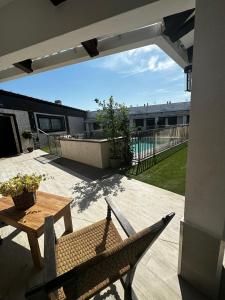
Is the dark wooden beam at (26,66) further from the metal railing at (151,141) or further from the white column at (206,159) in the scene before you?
the metal railing at (151,141)

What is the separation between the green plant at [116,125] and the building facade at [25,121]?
7.19 m

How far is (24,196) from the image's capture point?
189 cm

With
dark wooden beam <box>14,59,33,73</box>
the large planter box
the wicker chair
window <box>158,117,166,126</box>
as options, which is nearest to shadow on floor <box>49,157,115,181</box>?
the large planter box

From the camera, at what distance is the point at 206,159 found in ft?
3.72

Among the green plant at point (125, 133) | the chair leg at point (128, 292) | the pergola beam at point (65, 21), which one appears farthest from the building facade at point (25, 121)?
the chair leg at point (128, 292)

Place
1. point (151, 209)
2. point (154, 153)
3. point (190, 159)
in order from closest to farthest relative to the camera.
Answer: point (190, 159) → point (151, 209) → point (154, 153)

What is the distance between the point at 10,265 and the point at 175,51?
340 cm

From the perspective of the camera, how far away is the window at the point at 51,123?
469 inches

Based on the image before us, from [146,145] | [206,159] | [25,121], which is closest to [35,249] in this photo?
[206,159]

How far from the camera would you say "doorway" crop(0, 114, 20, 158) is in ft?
30.9

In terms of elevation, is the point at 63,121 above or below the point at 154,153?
above

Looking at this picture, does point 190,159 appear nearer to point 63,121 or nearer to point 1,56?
point 1,56

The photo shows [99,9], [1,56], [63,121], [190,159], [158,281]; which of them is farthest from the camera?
[63,121]

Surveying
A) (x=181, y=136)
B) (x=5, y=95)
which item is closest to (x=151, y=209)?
(x=181, y=136)
